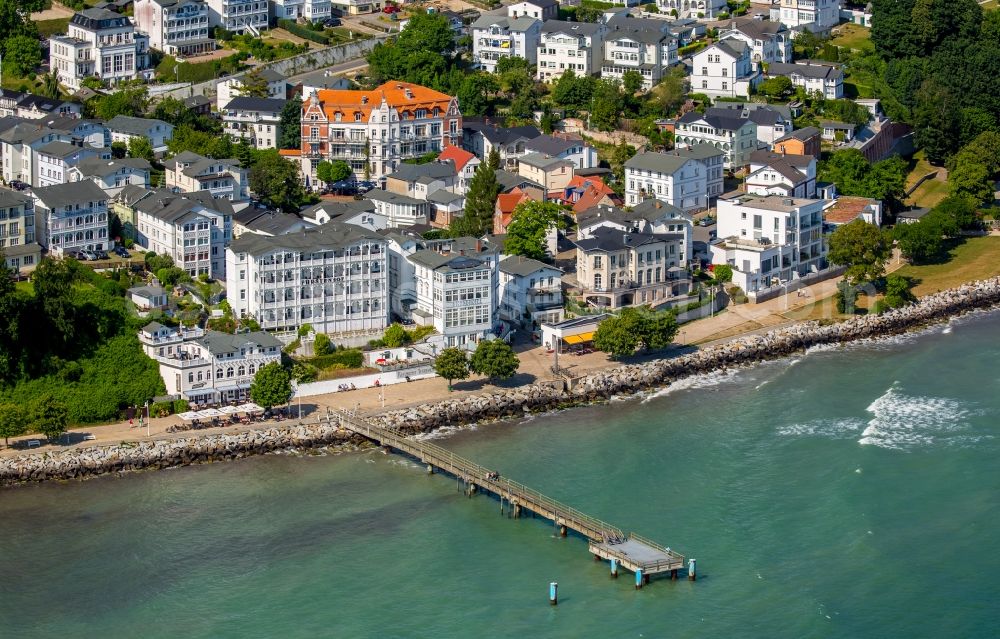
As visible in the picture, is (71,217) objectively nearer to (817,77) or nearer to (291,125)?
(291,125)

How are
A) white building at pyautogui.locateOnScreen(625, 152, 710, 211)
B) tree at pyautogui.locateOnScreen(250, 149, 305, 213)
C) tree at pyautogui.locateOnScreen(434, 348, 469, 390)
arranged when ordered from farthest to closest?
1. white building at pyautogui.locateOnScreen(625, 152, 710, 211)
2. tree at pyautogui.locateOnScreen(250, 149, 305, 213)
3. tree at pyautogui.locateOnScreen(434, 348, 469, 390)

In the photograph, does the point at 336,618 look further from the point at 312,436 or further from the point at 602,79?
the point at 602,79

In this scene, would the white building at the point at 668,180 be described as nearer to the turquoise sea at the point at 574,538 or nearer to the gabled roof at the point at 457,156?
the gabled roof at the point at 457,156

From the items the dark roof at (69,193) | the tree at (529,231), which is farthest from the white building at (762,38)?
the dark roof at (69,193)

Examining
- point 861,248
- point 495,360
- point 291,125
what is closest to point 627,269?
point 495,360

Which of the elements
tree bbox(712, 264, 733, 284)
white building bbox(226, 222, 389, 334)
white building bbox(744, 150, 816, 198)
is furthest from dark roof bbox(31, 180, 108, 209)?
white building bbox(744, 150, 816, 198)

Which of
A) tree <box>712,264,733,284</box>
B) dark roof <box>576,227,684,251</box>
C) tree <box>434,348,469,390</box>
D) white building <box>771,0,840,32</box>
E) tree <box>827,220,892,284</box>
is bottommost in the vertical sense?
tree <box>434,348,469,390</box>

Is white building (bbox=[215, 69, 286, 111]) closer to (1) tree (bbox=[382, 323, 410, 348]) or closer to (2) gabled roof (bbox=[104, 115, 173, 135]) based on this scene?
(2) gabled roof (bbox=[104, 115, 173, 135])

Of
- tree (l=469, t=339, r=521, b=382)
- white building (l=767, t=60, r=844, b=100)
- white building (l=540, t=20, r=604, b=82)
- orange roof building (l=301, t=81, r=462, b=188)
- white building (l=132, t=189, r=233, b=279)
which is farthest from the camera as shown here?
white building (l=540, t=20, r=604, b=82)
